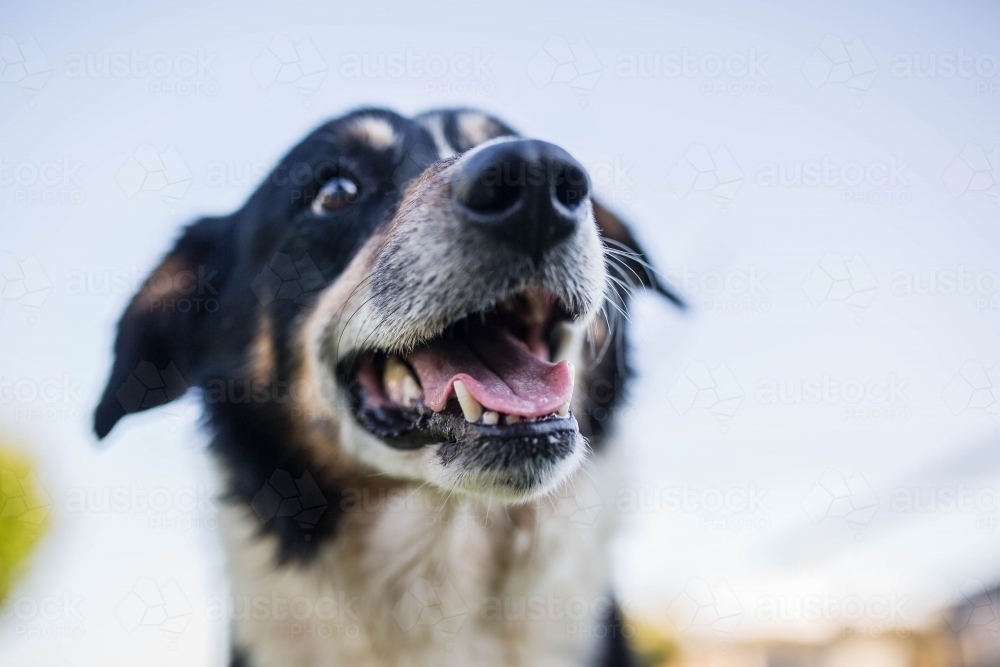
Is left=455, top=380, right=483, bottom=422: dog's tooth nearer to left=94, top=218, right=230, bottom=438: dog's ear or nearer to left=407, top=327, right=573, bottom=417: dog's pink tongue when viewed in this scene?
left=407, top=327, right=573, bottom=417: dog's pink tongue

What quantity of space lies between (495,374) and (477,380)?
8 centimetres

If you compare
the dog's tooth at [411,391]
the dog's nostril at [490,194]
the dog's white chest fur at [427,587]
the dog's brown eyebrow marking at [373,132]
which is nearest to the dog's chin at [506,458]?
the dog's tooth at [411,391]

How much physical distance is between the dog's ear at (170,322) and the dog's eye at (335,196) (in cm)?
73

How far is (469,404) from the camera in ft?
6.45

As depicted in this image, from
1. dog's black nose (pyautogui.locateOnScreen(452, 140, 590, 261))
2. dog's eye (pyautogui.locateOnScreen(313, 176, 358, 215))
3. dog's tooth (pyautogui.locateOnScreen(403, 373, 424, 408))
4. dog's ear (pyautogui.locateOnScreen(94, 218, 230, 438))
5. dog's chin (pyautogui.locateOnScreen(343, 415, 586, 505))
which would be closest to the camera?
dog's black nose (pyautogui.locateOnScreen(452, 140, 590, 261))

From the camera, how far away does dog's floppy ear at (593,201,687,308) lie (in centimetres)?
300

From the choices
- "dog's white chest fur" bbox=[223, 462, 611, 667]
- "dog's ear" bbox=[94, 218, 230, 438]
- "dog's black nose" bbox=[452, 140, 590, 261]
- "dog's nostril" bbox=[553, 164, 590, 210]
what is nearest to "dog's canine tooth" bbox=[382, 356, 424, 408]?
"dog's white chest fur" bbox=[223, 462, 611, 667]

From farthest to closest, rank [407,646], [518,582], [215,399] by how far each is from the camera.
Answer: [215,399], [518,582], [407,646]

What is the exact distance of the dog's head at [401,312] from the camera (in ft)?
6.45

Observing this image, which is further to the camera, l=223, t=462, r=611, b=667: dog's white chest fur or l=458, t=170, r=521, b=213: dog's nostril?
l=223, t=462, r=611, b=667: dog's white chest fur

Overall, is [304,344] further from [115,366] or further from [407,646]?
[407,646]

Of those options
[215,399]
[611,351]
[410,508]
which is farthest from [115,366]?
[611,351]

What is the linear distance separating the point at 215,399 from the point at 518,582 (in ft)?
A: 4.94

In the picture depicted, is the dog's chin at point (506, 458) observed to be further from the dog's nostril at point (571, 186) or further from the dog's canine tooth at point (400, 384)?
the dog's nostril at point (571, 186)
